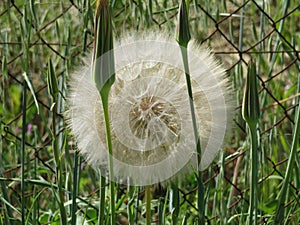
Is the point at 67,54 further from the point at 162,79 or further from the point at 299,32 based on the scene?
the point at 299,32

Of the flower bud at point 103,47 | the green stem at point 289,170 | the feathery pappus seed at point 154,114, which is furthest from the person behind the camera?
A: the feathery pappus seed at point 154,114

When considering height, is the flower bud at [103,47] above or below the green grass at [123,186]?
above

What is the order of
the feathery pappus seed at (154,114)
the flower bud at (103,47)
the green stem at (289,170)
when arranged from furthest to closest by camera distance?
1. the feathery pappus seed at (154,114)
2. the green stem at (289,170)
3. the flower bud at (103,47)

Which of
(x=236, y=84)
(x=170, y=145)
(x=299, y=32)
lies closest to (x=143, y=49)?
(x=170, y=145)

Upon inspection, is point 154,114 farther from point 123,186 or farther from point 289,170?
point 123,186

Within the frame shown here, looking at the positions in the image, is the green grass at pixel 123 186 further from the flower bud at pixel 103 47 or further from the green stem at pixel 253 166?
the flower bud at pixel 103 47

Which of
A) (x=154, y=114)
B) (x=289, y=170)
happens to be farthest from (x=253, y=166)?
(x=154, y=114)

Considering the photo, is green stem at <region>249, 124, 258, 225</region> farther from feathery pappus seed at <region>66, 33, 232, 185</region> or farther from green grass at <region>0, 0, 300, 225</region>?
feathery pappus seed at <region>66, 33, 232, 185</region>

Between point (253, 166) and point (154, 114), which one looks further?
point (154, 114)

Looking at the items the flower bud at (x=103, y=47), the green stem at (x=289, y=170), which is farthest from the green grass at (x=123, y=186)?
the flower bud at (x=103, y=47)
